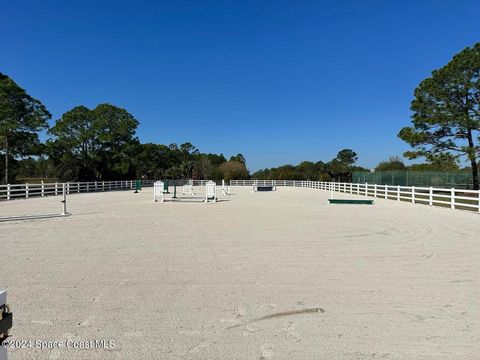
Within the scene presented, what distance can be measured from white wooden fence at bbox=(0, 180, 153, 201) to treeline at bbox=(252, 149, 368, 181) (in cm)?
2900

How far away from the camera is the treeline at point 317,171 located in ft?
241

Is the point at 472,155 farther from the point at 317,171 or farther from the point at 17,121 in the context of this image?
the point at 317,171

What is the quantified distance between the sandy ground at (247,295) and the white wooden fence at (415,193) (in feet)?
33.0

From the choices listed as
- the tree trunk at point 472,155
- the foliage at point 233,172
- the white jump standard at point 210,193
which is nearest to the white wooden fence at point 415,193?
the tree trunk at point 472,155

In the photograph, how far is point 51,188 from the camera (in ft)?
100.0

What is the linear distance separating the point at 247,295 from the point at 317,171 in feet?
282

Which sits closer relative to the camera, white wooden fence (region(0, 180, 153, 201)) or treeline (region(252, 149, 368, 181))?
white wooden fence (region(0, 180, 153, 201))

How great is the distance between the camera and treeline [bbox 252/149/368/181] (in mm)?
73312

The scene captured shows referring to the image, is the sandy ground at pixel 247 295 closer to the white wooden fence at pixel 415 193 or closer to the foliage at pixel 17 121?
the white wooden fence at pixel 415 193

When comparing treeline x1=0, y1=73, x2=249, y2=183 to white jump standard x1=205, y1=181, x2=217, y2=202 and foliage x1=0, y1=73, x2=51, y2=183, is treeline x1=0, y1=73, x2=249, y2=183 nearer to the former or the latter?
foliage x1=0, y1=73, x2=51, y2=183

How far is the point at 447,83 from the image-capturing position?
3142cm

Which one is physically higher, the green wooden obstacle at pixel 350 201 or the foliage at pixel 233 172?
the foliage at pixel 233 172

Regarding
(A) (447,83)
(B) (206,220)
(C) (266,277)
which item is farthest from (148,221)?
(A) (447,83)

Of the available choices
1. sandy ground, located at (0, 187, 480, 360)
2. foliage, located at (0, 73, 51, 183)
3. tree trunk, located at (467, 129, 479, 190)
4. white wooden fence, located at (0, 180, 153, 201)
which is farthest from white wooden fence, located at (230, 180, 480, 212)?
foliage, located at (0, 73, 51, 183)
